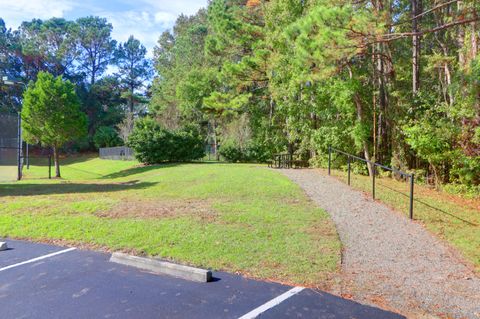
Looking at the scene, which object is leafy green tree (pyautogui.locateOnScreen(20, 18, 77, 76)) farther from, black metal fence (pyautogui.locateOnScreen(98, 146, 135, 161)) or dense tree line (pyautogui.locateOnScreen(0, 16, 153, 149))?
black metal fence (pyautogui.locateOnScreen(98, 146, 135, 161))

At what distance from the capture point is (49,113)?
67.8 ft

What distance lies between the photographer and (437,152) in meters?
12.0

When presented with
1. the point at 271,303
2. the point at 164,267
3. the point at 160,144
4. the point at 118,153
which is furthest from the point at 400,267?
the point at 118,153

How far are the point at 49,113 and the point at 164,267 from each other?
18587 mm

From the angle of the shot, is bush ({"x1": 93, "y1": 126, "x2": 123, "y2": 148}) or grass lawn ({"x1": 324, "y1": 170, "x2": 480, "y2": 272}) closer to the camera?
→ grass lawn ({"x1": 324, "y1": 170, "x2": 480, "y2": 272})

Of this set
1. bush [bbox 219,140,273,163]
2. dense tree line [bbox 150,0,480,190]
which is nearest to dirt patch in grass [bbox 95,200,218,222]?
dense tree line [bbox 150,0,480,190]

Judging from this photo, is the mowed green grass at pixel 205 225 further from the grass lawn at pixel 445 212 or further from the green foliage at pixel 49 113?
the green foliage at pixel 49 113

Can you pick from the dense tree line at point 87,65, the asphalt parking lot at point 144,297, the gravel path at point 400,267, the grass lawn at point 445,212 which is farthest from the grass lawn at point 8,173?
the dense tree line at point 87,65

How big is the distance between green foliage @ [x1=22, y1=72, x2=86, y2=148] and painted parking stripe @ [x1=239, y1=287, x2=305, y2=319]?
774 inches

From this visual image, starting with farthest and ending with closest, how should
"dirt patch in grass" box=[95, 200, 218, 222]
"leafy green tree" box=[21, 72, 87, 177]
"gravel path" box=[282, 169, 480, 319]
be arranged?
"leafy green tree" box=[21, 72, 87, 177], "dirt patch in grass" box=[95, 200, 218, 222], "gravel path" box=[282, 169, 480, 319]

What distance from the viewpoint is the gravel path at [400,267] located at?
13.4 feet

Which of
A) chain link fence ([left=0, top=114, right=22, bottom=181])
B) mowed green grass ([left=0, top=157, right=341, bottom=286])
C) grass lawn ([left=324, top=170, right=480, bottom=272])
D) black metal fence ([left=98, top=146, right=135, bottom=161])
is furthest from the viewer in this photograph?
black metal fence ([left=98, top=146, right=135, bottom=161])

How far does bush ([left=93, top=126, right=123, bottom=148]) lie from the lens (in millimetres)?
46156

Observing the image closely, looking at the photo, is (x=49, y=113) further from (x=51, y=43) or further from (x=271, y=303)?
(x=51, y=43)
